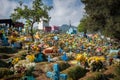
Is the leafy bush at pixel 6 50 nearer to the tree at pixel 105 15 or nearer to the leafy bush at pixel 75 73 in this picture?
the tree at pixel 105 15

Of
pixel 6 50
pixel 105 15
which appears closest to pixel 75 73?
pixel 105 15

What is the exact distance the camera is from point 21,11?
4497 centimetres

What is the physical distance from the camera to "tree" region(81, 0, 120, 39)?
23.9 m

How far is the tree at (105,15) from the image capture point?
23875mm

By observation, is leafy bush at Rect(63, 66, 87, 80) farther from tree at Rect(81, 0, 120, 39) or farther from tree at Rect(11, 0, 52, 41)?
tree at Rect(11, 0, 52, 41)

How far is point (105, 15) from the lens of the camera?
81.2 feet

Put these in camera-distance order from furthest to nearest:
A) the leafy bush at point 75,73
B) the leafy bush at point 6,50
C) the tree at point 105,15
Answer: the leafy bush at point 6,50 → the tree at point 105,15 → the leafy bush at point 75,73

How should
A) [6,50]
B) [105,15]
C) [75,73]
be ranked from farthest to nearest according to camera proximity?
[6,50]
[105,15]
[75,73]

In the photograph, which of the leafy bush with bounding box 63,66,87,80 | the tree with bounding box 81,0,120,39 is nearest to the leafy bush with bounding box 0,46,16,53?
the tree with bounding box 81,0,120,39

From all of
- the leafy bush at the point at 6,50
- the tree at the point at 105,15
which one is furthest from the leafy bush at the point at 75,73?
the leafy bush at the point at 6,50

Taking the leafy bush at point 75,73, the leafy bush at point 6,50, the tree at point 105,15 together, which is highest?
the tree at point 105,15

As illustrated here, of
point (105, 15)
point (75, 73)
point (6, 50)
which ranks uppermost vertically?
point (105, 15)

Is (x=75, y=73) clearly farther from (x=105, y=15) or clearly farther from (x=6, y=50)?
(x=6, y=50)

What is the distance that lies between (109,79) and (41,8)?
89.8 feet
